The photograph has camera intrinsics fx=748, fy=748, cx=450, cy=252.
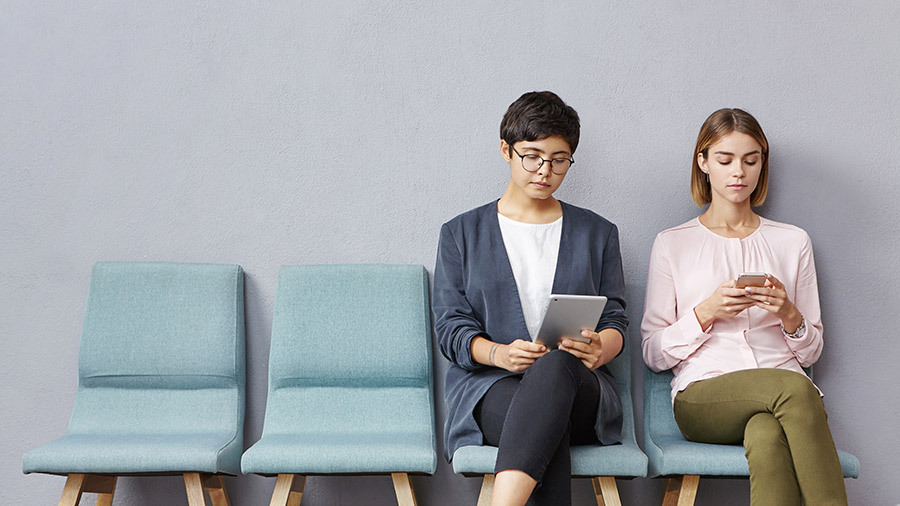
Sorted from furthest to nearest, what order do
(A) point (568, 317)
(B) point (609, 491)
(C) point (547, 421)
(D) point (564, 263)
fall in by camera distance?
(D) point (564, 263)
(B) point (609, 491)
(A) point (568, 317)
(C) point (547, 421)

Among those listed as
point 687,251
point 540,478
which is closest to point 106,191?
point 540,478

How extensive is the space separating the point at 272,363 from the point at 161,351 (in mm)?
338

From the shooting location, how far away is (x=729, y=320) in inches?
83.6

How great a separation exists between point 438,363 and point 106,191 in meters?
1.20

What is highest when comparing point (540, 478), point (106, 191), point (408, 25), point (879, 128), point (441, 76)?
point (408, 25)

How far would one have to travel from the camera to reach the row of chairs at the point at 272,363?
2.18 metres

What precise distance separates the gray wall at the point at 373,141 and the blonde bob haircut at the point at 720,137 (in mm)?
91

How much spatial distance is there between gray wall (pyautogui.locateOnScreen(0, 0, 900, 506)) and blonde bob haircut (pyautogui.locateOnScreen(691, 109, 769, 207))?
3.6 inches

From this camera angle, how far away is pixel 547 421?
160 centimetres

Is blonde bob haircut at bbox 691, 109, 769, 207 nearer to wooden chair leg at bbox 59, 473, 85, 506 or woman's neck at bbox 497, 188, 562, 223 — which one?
woman's neck at bbox 497, 188, 562, 223

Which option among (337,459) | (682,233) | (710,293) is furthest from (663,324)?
(337,459)

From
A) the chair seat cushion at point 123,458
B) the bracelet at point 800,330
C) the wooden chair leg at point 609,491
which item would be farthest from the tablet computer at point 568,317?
the chair seat cushion at point 123,458

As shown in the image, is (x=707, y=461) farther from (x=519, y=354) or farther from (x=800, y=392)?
(x=519, y=354)

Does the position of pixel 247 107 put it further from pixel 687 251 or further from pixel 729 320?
pixel 729 320
